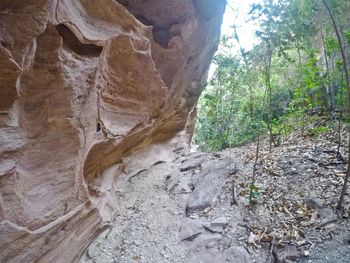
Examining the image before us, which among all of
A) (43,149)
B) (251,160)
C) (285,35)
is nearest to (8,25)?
(43,149)

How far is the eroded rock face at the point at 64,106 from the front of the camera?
2455 millimetres

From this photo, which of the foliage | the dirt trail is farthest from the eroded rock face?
the foliage

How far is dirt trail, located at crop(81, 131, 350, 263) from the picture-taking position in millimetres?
4008

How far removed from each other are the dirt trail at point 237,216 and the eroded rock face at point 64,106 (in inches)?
27.2

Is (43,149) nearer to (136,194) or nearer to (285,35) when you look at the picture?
(136,194)

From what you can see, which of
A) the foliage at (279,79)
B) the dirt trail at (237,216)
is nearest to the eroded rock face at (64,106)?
the dirt trail at (237,216)

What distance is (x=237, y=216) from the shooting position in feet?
15.5

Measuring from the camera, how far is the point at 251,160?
6555 mm

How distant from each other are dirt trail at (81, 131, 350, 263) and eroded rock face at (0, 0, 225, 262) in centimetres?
69

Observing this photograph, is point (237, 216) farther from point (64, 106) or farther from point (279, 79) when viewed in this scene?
point (279, 79)

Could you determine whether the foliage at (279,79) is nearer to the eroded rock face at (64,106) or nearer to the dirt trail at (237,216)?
the dirt trail at (237,216)

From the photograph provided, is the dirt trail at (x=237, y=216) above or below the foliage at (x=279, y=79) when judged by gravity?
below

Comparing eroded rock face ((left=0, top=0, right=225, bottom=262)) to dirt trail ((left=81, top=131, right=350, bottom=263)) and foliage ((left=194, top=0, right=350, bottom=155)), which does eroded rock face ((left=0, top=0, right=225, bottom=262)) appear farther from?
foliage ((left=194, top=0, right=350, bottom=155))

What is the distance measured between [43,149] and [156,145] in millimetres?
4742
